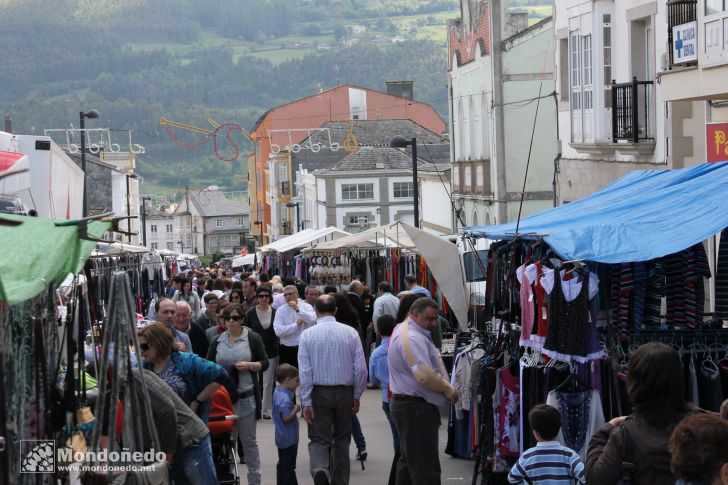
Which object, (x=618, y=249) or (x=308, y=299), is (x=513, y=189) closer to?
(x=308, y=299)

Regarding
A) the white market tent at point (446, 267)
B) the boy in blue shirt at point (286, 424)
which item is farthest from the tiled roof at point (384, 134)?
the boy in blue shirt at point (286, 424)

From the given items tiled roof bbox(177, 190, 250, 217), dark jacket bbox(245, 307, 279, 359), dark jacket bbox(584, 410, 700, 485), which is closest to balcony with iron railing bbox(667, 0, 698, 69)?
dark jacket bbox(245, 307, 279, 359)

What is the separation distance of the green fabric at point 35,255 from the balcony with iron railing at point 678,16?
11.5 meters

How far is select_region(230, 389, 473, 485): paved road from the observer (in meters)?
11.5

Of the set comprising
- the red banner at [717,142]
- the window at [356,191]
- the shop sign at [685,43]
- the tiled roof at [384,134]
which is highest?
the tiled roof at [384,134]

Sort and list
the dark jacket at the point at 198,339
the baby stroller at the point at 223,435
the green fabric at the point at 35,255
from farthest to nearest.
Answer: the dark jacket at the point at 198,339
the baby stroller at the point at 223,435
the green fabric at the point at 35,255

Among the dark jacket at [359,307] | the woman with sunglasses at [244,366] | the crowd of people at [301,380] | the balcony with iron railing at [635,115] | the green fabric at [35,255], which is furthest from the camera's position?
the balcony with iron railing at [635,115]

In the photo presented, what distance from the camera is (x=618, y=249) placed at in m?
8.46

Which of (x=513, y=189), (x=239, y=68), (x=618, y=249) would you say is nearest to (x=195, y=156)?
(x=239, y=68)

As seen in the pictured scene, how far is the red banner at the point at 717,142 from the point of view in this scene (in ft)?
51.2

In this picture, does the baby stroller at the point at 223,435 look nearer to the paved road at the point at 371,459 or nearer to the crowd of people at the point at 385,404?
the crowd of people at the point at 385,404

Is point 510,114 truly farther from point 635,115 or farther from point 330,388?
point 330,388

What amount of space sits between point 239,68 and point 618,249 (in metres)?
180

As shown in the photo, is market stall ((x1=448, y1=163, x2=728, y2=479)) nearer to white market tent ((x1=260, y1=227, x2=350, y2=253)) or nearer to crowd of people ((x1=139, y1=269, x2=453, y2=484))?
crowd of people ((x1=139, y1=269, x2=453, y2=484))
